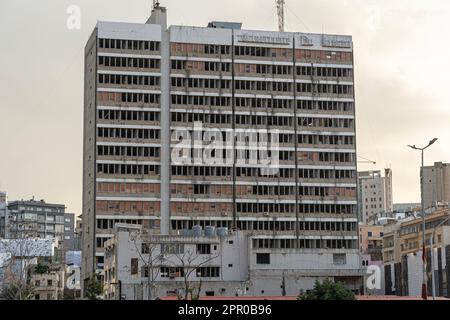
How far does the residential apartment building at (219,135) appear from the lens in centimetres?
14962

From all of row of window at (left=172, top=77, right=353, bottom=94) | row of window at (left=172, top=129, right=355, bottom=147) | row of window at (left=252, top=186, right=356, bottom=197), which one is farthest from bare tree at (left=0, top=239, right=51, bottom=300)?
row of window at (left=252, top=186, right=356, bottom=197)

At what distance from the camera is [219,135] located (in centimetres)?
15312

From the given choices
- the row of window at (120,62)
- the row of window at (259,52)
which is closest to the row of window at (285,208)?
the row of window at (259,52)

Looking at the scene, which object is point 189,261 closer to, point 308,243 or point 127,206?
point 127,206

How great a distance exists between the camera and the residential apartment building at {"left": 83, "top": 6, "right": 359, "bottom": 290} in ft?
491

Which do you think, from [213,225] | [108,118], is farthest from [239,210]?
[108,118]

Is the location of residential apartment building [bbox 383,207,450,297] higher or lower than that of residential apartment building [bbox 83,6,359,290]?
lower

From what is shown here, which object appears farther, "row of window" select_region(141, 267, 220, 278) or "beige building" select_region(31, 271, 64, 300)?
"beige building" select_region(31, 271, 64, 300)

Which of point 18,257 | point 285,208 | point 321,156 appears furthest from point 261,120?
point 18,257

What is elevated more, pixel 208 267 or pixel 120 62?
pixel 120 62

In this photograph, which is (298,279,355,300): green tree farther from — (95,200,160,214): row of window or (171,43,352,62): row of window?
(171,43,352,62): row of window

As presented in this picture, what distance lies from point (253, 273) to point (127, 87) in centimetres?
3849

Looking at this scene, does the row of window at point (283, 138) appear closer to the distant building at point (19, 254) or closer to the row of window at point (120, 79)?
the row of window at point (120, 79)
